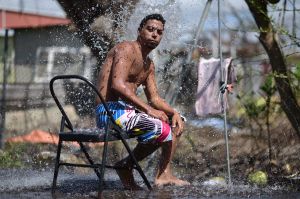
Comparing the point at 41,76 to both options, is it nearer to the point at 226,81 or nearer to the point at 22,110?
the point at 22,110

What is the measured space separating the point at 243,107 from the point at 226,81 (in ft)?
6.12

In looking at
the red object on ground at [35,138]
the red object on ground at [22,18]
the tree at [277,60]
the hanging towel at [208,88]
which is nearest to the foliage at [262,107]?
the hanging towel at [208,88]

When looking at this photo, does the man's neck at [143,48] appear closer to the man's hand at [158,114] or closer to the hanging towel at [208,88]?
the man's hand at [158,114]

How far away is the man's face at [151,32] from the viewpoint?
18.8ft

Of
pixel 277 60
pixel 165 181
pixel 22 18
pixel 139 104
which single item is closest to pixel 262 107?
pixel 277 60

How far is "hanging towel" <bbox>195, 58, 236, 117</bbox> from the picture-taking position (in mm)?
7582

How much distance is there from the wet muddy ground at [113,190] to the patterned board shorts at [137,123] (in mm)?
429

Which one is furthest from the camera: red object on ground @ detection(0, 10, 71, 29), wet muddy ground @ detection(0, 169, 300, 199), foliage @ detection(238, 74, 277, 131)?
red object on ground @ detection(0, 10, 71, 29)

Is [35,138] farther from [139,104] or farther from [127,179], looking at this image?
[139,104]

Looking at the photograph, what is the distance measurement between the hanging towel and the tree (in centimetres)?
81

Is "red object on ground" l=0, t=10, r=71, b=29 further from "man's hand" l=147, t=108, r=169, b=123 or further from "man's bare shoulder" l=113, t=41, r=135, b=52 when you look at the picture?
"man's hand" l=147, t=108, r=169, b=123

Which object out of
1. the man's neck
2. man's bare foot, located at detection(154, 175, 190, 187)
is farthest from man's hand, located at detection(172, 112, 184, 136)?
the man's neck

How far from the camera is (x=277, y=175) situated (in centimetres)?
724

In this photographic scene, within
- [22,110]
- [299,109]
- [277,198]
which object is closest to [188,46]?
[299,109]
